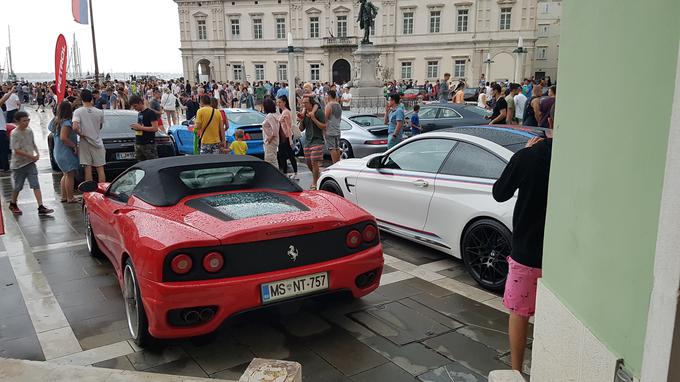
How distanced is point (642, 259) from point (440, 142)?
433cm

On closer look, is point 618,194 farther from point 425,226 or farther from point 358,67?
point 358,67

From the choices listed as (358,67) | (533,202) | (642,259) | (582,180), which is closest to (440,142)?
(533,202)

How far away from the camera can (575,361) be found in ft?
7.25

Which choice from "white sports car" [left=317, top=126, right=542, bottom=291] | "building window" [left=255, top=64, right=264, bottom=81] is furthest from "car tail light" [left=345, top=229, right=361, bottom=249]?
"building window" [left=255, top=64, right=264, bottom=81]

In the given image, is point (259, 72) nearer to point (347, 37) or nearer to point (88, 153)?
point (347, 37)

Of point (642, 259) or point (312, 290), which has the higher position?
point (642, 259)

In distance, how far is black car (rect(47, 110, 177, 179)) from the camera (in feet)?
A: 34.0

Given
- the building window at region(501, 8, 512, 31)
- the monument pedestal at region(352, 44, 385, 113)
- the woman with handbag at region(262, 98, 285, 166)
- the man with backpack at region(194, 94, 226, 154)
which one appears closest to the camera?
the man with backpack at region(194, 94, 226, 154)

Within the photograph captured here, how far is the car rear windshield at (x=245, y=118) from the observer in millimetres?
12461

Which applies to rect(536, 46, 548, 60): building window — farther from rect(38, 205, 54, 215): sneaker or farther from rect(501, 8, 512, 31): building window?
rect(38, 205, 54, 215): sneaker

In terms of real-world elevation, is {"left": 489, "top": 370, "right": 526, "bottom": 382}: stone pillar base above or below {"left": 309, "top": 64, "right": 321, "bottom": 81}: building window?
below

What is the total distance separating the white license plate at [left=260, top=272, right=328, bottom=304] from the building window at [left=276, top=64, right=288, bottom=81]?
55884mm

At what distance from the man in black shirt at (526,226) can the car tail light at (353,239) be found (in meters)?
1.26

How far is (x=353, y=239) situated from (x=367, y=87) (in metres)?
19.9
